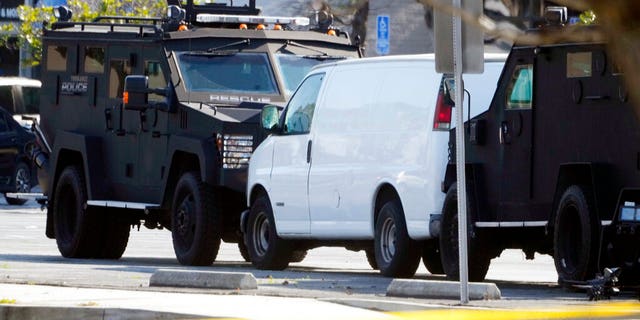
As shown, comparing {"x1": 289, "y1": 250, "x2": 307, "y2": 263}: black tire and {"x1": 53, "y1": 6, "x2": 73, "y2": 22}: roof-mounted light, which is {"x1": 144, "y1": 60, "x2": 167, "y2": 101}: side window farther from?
{"x1": 53, "y1": 6, "x2": 73, "y2": 22}: roof-mounted light

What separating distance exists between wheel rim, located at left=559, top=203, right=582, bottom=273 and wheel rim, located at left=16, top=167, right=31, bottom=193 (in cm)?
2092

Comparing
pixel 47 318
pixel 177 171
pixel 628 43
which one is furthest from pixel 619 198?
pixel 628 43

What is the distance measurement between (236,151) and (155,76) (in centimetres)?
178

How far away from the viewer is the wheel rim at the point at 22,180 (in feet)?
102

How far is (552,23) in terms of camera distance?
36.9 ft

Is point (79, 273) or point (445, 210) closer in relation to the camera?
point (445, 210)

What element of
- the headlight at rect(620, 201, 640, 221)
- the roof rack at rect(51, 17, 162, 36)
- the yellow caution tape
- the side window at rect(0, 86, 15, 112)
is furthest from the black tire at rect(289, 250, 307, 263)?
the side window at rect(0, 86, 15, 112)

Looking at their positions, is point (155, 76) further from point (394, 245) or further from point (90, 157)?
point (394, 245)

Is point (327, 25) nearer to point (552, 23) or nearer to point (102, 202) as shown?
point (102, 202)

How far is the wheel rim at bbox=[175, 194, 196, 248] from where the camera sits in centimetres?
1562

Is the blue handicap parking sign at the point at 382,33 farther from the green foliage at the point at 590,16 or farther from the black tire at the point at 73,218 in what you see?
the green foliage at the point at 590,16

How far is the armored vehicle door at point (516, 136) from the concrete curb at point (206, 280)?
2.20 m

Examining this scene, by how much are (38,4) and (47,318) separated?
123ft

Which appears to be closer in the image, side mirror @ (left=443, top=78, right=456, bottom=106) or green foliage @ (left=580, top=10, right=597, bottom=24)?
green foliage @ (left=580, top=10, right=597, bottom=24)
